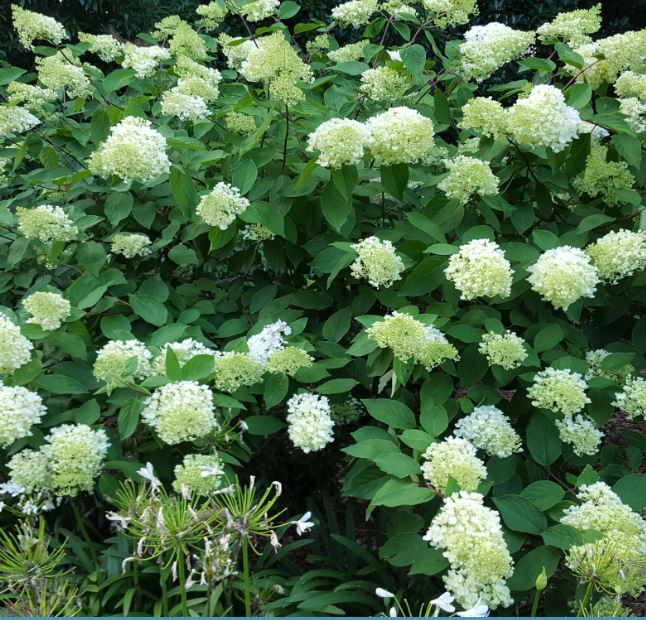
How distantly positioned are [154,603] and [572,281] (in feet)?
5.03

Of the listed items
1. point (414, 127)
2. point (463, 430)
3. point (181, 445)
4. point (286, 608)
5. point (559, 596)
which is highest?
point (414, 127)

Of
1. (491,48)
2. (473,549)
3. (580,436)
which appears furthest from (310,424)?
(491,48)

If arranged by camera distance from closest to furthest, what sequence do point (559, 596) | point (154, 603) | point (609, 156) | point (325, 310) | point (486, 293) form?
point (486, 293) < point (559, 596) < point (154, 603) < point (609, 156) < point (325, 310)

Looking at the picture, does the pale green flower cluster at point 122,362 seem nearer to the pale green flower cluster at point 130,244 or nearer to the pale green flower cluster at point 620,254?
the pale green flower cluster at point 130,244

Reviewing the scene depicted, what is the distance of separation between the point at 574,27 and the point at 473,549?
2.14m

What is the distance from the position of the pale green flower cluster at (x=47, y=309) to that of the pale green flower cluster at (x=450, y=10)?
181cm

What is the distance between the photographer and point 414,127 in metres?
2.24

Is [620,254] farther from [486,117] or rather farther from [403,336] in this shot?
[403,336]

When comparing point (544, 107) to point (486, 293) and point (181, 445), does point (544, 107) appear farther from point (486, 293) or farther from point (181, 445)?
point (181, 445)

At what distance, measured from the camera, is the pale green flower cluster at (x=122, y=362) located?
6.56 feet

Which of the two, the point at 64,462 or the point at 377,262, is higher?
the point at 377,262

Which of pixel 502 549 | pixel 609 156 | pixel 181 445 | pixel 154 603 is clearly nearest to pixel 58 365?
pixel 181 445

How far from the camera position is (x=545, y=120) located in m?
2.23

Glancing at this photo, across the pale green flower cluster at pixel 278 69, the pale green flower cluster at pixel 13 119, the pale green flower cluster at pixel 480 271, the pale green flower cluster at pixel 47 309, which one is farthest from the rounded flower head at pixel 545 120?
the pale green flower cluster at pixel 13 119
